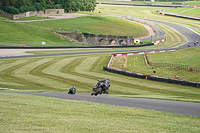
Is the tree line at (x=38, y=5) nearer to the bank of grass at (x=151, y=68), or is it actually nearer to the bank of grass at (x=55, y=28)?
the bank of grass at (x=55, y=28)

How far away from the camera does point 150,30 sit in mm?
131750

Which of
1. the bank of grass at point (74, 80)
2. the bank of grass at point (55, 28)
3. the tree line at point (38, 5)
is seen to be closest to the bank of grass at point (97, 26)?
the bank of grass at point (55, 28)

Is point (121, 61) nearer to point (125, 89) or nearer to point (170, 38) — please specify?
point (125, 89)

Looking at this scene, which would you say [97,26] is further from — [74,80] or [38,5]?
[74,80]

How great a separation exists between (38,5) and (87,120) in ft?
394

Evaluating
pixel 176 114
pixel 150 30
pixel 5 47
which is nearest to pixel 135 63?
pixel 5 47

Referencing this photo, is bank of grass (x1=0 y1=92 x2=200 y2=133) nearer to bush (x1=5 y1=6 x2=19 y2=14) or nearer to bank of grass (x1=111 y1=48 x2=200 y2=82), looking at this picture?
bank of grass (x1=111 y1=48 x2=200 y2=82)

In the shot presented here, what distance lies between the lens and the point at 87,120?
41.9 feet

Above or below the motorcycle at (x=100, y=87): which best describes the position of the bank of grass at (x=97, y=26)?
above

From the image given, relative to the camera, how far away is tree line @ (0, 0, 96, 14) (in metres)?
117

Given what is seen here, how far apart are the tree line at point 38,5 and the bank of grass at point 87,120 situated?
351ft

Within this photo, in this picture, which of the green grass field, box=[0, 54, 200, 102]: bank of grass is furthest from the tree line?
box=[0, 54, 200, 102]: bank of grass

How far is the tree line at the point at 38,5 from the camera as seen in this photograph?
11741 centimetres

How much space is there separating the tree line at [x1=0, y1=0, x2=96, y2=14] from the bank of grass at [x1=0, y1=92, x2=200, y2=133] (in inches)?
4210
